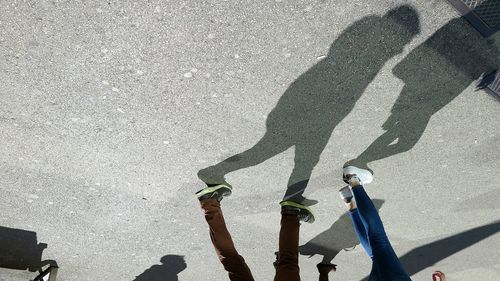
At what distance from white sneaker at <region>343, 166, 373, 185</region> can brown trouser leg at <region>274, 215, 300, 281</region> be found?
61 cm

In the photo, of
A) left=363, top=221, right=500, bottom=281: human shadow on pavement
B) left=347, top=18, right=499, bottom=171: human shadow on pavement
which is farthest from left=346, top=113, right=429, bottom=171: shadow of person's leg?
left=363, top=221, right=500, bottom=281: human shadow on pavement

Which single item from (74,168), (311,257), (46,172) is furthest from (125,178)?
(311,257)

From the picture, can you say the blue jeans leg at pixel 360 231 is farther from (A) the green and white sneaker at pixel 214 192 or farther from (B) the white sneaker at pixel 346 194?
(A) the green and white sneaker at pixel 214 192

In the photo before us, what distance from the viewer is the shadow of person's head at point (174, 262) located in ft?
13.1

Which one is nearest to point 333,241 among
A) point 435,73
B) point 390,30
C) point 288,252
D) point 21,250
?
point 288,252

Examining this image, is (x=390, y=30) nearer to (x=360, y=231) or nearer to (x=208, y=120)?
(x=208, y=120)

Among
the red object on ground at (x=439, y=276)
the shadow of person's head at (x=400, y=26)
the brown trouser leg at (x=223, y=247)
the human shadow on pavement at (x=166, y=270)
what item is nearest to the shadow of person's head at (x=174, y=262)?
the human shadow on pavement at (x=166, y=270)

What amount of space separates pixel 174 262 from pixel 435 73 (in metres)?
3.14

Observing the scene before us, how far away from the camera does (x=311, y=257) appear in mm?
4168

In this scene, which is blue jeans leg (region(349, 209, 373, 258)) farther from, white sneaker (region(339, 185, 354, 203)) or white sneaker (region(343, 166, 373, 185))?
white sneaker (region(343, 166, 373, 185))

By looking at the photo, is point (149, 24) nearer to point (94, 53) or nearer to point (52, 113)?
point (94, 53)

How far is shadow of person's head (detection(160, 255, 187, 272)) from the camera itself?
4.00 m

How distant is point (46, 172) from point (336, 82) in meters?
2.60

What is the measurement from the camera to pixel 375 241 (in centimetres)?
296
